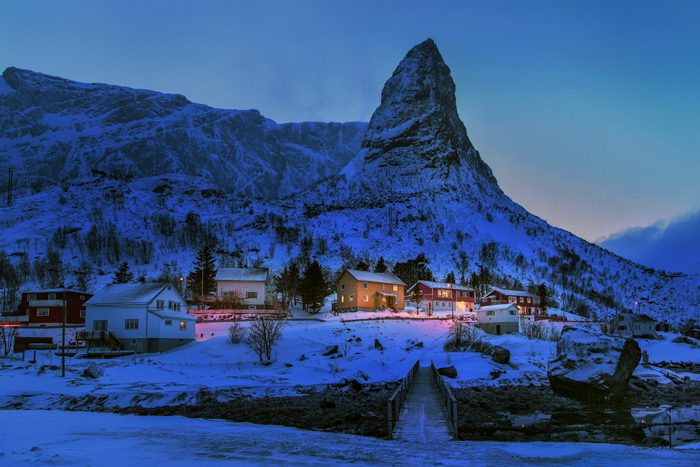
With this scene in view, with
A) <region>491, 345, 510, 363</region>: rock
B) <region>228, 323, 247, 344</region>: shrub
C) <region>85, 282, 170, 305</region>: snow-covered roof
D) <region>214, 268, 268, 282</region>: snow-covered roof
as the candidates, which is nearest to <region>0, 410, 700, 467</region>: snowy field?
<region>491, 345, 510, 363</region>: rock

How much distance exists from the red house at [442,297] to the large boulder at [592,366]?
53.9 meters

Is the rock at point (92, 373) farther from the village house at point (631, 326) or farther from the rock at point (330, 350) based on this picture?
the village house at point (631, 326)

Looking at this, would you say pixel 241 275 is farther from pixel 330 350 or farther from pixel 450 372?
pixel 450 372

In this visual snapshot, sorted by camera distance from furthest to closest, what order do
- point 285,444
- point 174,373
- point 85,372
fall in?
point 174,373 → point 85,372 → point 285,444

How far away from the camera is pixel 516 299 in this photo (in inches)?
4129

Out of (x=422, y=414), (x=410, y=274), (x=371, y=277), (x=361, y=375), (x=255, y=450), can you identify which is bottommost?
(x=361, y=375)

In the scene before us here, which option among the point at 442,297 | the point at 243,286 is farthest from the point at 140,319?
the point at 442,297

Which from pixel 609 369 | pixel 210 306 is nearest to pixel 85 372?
pixel 609 369

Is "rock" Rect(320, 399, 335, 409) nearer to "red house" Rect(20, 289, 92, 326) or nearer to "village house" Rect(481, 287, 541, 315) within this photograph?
"red house" Rect(20, 289, 92, 326)

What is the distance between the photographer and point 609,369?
31719 mm

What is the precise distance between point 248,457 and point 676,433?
1911cm

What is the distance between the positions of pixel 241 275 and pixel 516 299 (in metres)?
59.9

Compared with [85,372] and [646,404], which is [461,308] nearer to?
[646,404]

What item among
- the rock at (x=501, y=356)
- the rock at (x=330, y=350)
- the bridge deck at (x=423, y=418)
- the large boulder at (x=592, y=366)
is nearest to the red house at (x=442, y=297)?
the rock at (x=501, y=356)
